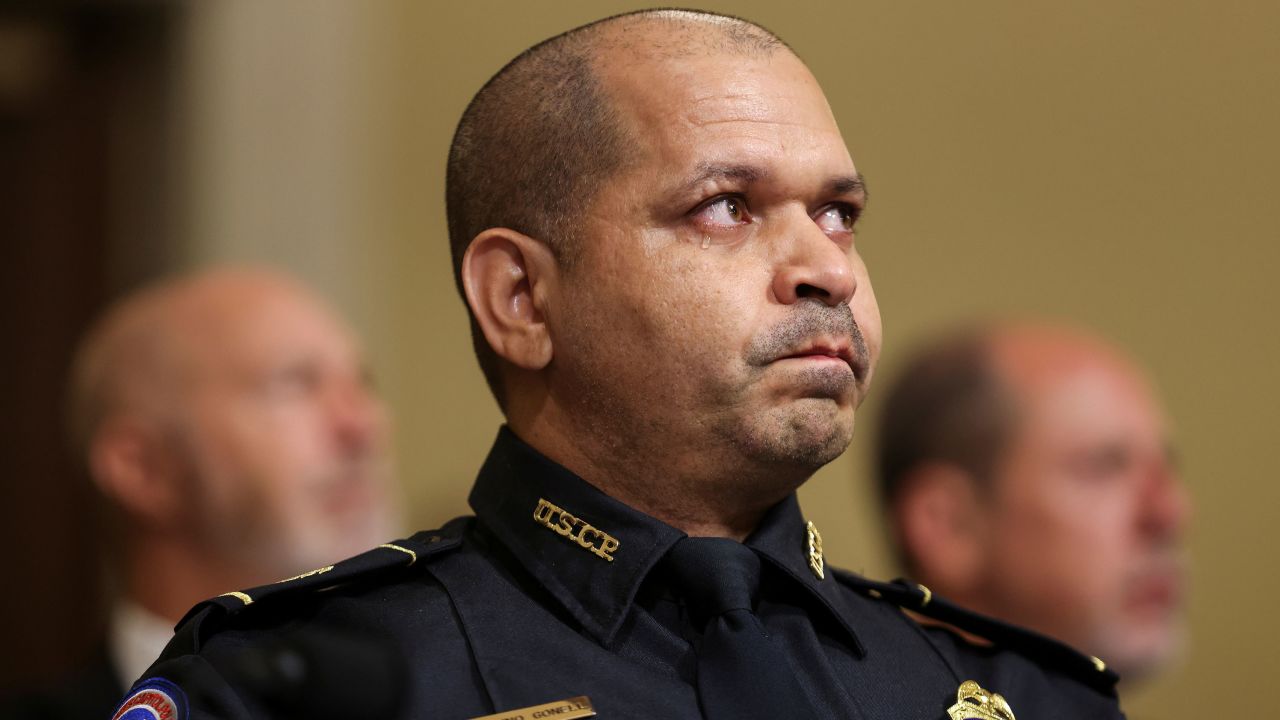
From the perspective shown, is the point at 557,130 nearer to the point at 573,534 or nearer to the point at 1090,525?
the point at 573,534

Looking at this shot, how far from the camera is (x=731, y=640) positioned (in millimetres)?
1608

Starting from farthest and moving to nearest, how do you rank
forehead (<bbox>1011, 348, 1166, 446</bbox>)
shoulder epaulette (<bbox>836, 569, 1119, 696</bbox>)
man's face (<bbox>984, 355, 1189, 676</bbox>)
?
forehead (<bbox>1011, 348, 1166, 446</bbox>), man's face (<bbox>984, 355, 1189, 676</bbox>), shoulder epaulette (<bbox>836, 569, 1119, 696</bbox>)

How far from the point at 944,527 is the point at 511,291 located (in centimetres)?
146

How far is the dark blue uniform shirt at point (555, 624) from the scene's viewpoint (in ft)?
5.14

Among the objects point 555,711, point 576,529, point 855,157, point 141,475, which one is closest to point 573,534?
point 576,529

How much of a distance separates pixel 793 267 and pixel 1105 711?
62 cm

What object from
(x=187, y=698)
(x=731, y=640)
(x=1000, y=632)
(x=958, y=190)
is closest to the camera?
(x=187, y=698)

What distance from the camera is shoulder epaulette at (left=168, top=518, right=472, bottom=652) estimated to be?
1582mm

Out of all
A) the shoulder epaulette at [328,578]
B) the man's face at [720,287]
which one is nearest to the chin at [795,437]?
the man's face at [720,287]

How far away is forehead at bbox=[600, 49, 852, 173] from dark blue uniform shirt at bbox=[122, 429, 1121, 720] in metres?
0.35

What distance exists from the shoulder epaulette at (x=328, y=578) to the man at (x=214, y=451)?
1.47 meters

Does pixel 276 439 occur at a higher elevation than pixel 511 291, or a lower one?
lower

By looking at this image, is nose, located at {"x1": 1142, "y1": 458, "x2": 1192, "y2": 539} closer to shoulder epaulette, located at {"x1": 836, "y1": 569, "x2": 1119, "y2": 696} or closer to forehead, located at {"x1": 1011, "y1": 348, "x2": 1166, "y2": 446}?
forehead, located at {"x1": 1011, "y1": 348, "x2": 1166, "y2": 446}

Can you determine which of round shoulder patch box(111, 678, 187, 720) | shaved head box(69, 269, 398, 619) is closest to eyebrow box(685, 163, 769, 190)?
round shoulder patch box(111, 678, 187, 720)
